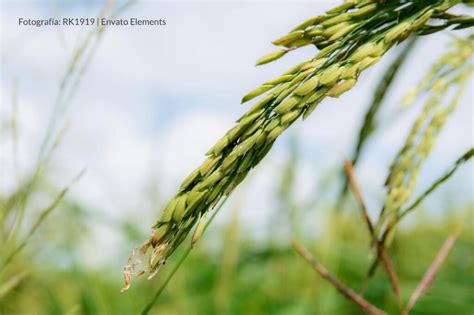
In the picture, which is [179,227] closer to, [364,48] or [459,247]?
[364,48]

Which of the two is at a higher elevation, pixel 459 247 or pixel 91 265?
pixel 91 265

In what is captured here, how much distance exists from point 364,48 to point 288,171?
4.33 ft

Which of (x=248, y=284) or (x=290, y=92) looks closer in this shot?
(x=290, y=92)

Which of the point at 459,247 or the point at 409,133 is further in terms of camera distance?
the point at 459,247

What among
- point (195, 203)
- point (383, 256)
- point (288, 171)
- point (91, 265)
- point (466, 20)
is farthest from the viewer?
point (91, 265)

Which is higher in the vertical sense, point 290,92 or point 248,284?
point 290,92

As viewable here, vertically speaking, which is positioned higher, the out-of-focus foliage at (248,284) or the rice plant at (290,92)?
the rice plant at (290,92)

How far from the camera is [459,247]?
3.06 meters

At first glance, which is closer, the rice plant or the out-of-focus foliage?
the rice plant

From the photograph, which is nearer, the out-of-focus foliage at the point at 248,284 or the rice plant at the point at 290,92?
the rice plant at the point at 290,92

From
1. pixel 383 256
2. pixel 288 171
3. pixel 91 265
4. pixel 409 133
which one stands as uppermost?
pixel 409 133

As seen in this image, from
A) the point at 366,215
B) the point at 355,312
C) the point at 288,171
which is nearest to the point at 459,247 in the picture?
the point at 355,312

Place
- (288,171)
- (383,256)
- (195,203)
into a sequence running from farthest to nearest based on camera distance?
(288,171)
(383,256)
(195,203)

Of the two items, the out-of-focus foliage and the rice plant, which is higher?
the rice plant
